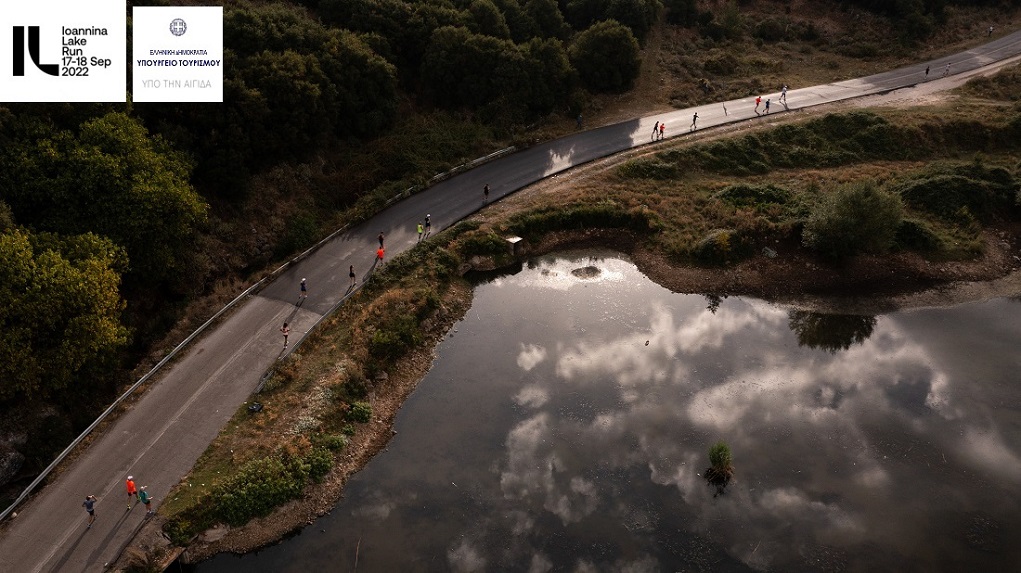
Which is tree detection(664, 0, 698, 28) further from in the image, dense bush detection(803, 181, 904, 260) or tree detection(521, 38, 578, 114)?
dense bush detection(803, 181, 904, 260)

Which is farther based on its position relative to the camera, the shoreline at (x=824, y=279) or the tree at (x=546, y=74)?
the tree at (x=546, y=74)

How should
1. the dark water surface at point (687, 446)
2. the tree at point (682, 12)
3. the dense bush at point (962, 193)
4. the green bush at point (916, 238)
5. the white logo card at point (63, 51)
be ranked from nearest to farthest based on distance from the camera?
1. the dark water surface at point (687, 446)
2. the white logo card at point (63, 51)
3. the green bush at point (916, 238)
4. the dense bush at point (962, 193)
5. the tree at point (682, 12)

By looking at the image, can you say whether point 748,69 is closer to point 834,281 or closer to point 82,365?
point 834,281

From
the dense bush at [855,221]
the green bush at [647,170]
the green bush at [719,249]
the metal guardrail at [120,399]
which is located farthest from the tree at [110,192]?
the dense bush at [855,221]

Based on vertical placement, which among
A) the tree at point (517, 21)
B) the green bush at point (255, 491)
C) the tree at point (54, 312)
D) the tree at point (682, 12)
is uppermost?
the tree at point (682, 12)

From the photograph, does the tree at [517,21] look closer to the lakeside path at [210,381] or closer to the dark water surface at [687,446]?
the lakeside path at [210,381]

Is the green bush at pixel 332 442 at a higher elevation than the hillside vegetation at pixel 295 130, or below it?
below

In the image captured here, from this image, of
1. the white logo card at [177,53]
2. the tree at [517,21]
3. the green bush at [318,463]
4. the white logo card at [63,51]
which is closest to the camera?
the green bush at [318,463]
